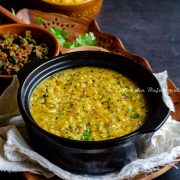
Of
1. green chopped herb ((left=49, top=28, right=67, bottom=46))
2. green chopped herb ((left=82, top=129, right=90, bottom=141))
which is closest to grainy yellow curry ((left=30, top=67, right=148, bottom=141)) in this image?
green chopped herb ((left=82, top=129, right=90, bottom=141))

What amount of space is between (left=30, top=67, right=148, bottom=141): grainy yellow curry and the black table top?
1.72 ft

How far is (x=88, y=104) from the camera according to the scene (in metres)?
1.47

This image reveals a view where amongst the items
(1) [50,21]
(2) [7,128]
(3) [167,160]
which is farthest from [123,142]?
(1) [50,21]

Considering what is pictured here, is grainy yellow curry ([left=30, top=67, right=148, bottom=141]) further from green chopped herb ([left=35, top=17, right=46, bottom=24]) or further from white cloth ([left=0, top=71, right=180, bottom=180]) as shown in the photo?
green chopped herb ([left=35, top=17, right=46, bottom=24])

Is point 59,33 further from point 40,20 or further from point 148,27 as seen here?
point 148,27

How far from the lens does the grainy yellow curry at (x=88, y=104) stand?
1.38 meters

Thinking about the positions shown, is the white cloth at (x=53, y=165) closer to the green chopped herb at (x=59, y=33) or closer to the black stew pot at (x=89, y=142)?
the black stew pot at (x=89, y=142)

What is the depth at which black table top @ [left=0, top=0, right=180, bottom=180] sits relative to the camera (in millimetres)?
2158

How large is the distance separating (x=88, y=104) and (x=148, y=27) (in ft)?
3.48

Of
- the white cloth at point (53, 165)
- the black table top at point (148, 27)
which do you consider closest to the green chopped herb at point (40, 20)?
the black table top at point (148, 27)

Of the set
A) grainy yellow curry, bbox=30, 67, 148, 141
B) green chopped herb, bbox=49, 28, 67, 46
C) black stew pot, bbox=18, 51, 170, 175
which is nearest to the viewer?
black stew pot, bbox=18, 51, 170, 175

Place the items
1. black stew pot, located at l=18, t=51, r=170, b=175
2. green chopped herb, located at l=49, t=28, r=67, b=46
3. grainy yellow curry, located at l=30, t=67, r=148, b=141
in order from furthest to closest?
green chopped herb, located at l=49, t=28, r=67, b=46
grainy yellow curry, located at l=30, t=67, r=148, b=141
black stew pot, located at l=18, t=51, r=170, b=175

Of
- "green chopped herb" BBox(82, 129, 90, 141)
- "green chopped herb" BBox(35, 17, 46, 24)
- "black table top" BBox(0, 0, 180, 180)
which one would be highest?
"green chopped herb" BBox(82, 129, 90, 141)

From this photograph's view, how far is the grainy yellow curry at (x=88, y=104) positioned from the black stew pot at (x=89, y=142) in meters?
0.04
